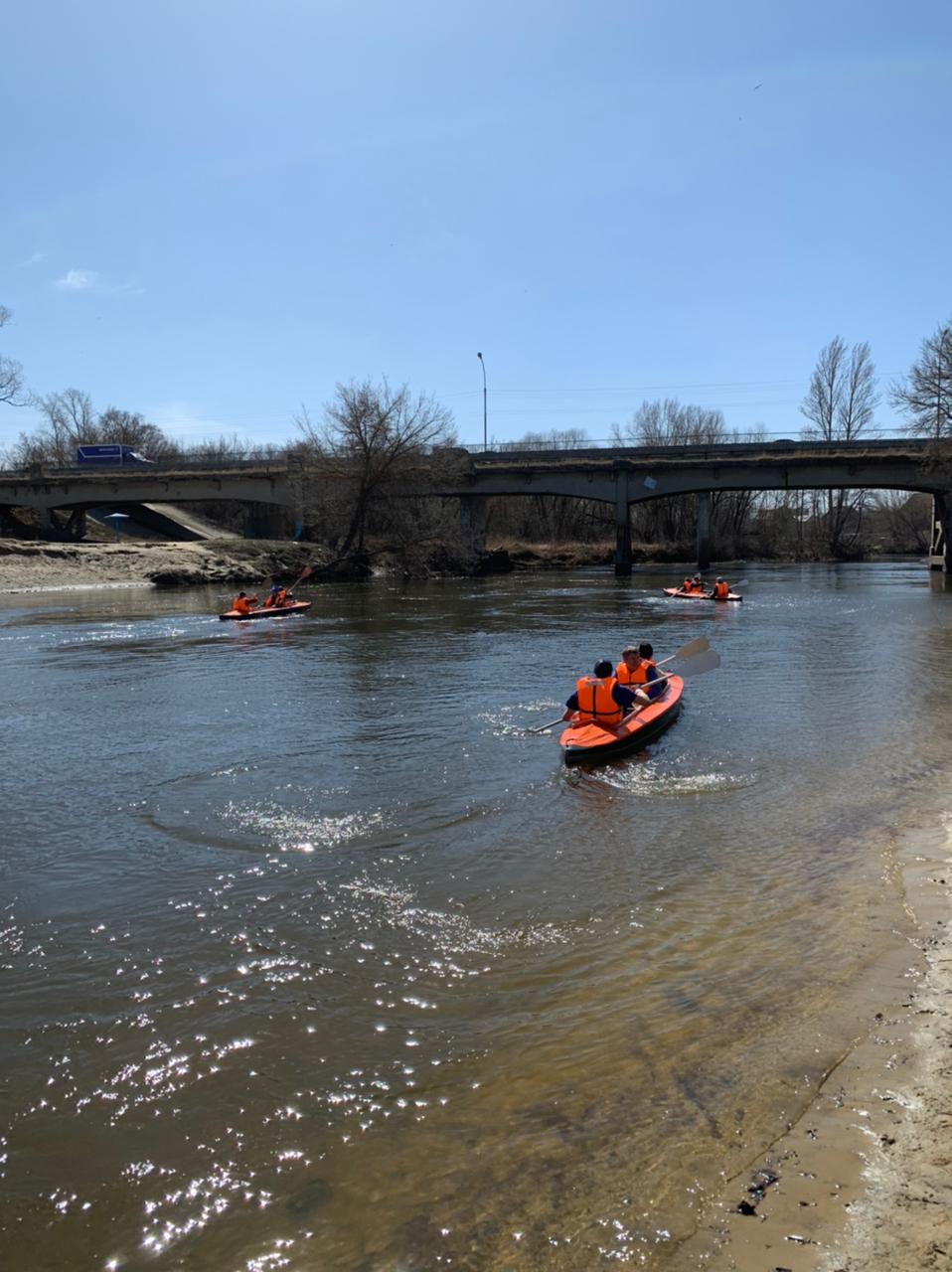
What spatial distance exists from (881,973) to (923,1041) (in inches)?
33.5

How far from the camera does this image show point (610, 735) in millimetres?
10562

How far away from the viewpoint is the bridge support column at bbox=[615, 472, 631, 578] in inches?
1972

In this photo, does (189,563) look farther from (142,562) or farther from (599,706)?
(599,706)

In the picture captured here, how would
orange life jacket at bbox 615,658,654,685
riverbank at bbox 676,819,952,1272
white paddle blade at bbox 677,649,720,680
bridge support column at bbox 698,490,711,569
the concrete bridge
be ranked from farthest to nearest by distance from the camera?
bridge support column at bbox 698,490,711,569, the concrete bridge, white paddle blade at bbox 677,649,720,680, orange life jacket at bbox 615,658,654,685, riverbank at bbox 676,819,952,1272

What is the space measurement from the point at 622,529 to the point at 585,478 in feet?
11.7

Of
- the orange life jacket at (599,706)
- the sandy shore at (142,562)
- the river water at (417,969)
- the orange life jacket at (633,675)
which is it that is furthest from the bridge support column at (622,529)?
the orange life jacket at (599,706)

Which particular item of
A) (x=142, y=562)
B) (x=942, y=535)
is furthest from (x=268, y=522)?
(x=942, y=535)

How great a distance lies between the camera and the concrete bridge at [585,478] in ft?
152

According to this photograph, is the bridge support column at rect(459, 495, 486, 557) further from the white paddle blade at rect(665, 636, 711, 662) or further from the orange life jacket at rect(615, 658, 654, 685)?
the orange life jacket at rect(615, 658, 654, 685)

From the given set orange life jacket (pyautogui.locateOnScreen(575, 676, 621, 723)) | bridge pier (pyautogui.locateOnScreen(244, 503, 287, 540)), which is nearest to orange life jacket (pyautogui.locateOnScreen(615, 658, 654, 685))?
orange life jacket (pyautogui.locateOnScreen(575, 676, 621, 723))

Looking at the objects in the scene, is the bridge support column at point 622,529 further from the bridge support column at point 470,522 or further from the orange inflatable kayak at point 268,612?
the orange inflatable kayak at point 268,612

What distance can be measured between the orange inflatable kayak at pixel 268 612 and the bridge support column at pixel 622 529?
25271 mm

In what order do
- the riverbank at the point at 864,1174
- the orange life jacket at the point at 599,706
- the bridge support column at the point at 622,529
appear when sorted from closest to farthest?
1. the riverbank at the point at 864,1174
2. the orange life jacket at the point at 599,706
3. the bridge support column at the point at 622,529

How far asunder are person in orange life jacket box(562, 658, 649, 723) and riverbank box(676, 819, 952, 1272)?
627 cm
